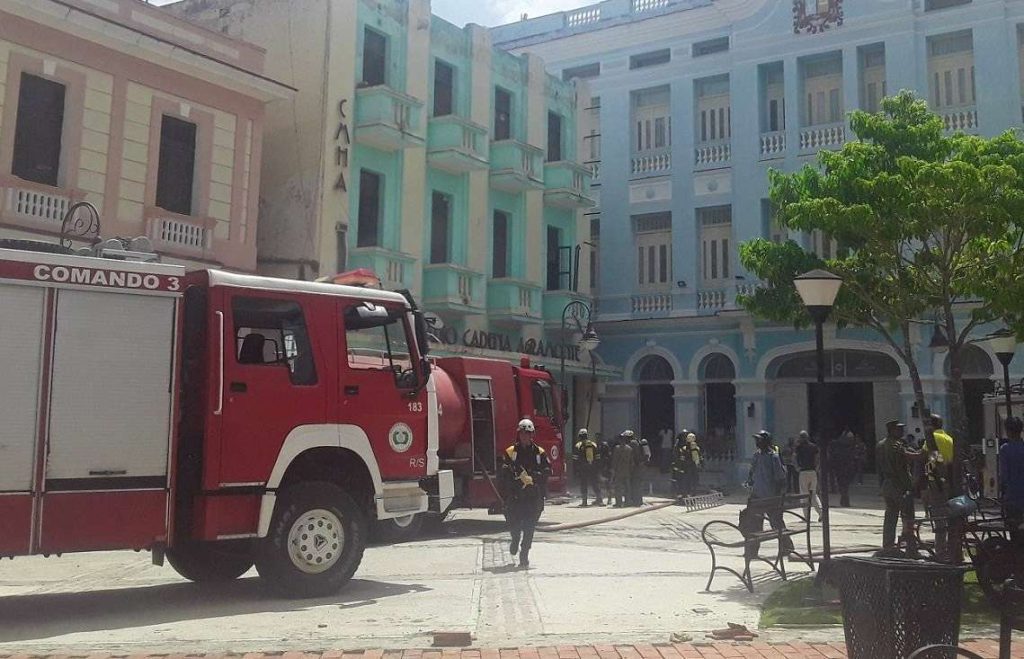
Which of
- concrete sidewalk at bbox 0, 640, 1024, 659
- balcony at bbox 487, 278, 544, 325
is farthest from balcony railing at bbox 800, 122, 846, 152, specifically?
concrete sidewalk at bbox 0, 640, 1024, 659

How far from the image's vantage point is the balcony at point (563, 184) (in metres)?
28.3

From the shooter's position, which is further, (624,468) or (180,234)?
(624,468)

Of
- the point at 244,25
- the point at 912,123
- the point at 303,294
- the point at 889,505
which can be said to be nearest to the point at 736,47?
the point at 244,25

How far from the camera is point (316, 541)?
9.58 m

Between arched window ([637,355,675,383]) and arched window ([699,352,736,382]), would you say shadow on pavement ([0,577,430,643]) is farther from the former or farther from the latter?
arched window ([637,355,675,383])

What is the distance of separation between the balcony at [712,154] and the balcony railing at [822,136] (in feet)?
7.39

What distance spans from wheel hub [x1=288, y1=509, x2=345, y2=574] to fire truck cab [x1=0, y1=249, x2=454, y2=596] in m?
0.02

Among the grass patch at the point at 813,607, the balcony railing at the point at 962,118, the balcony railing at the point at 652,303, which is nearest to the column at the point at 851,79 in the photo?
the balcony railing at the point at 962,118

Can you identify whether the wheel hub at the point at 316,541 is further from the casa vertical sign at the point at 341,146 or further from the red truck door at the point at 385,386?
the casa vertical sign at the point at 341,146

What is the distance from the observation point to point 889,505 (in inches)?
439

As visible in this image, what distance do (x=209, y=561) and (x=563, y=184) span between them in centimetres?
1983

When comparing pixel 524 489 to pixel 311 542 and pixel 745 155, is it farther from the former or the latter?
pixel 745 155

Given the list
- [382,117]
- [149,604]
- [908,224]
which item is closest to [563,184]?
[382,117]

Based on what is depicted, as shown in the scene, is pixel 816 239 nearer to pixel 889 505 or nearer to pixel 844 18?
pixel 844 18
